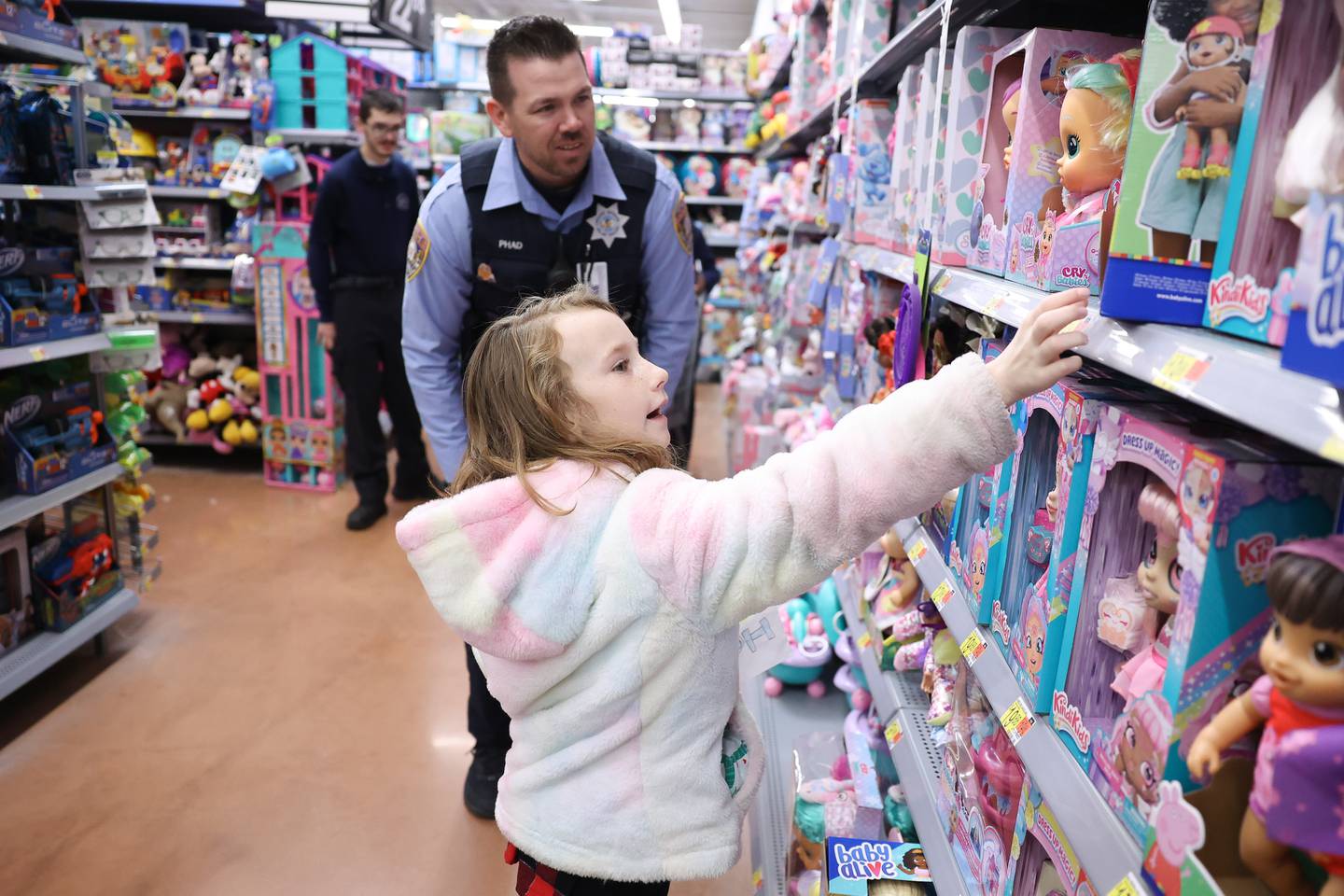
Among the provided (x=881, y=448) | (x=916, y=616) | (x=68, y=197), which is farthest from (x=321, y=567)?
(x=881, y=448)

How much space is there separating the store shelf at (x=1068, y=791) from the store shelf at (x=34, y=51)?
9.27ft

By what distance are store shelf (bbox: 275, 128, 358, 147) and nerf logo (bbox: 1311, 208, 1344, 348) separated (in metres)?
5.21

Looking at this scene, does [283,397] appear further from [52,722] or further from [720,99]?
[720,99]

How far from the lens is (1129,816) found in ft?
2.97

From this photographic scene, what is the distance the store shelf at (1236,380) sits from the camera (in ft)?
1.97

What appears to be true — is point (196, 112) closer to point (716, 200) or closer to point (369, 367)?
point (369, 367)

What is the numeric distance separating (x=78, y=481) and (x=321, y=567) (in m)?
1.20

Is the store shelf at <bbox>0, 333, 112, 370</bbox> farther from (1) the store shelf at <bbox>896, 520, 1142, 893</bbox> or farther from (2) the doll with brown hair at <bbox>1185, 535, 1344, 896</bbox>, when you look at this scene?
(2) the doll with brown hair at <bbox>1185, 535, 1344, 896</bbox>

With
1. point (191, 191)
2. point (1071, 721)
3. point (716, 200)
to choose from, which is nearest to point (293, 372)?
point (191, 191)

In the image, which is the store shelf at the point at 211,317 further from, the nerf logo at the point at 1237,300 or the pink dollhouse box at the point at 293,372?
the nerf logo at the point at 1237,300

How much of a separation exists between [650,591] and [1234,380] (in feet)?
2.06

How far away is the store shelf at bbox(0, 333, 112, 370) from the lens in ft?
8.72

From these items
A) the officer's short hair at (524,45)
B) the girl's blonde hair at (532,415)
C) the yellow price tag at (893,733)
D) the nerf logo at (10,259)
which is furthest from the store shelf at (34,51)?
the yellow price tag at (893,733)

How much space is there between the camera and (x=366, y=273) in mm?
4492
